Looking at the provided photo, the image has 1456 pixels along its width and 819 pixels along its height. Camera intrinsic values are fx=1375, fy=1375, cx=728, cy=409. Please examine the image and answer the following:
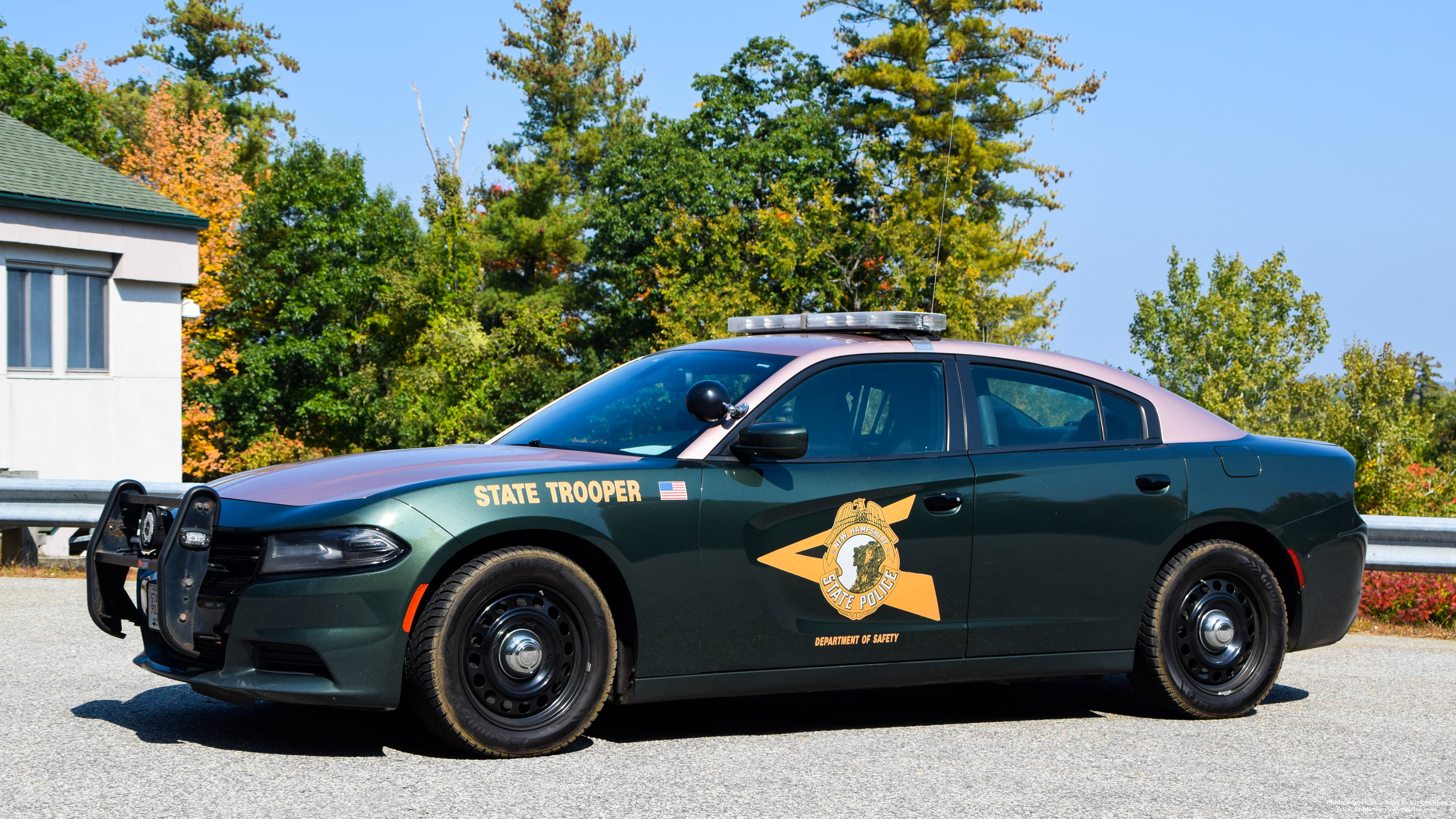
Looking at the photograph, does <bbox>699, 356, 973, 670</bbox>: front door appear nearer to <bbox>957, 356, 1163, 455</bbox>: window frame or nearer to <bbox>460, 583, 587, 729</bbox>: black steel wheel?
<bbox>957, 356, 1163, 455</bbox>: window frame

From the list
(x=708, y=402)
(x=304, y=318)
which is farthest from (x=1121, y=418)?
(x=304, y=318)

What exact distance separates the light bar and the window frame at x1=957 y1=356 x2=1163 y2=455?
238 millimetres

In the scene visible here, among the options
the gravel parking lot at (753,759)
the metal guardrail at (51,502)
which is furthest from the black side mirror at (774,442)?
the metal guardrail at (51,502)

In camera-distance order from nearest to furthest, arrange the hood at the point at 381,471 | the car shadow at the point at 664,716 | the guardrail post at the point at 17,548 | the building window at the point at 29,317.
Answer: the hood at the point at 381,471
the car shadow at the point at 664,716
the guardrail post at the point at 17,548
the building window at the point at 29,317

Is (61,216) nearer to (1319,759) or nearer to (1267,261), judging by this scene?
(1319,759)

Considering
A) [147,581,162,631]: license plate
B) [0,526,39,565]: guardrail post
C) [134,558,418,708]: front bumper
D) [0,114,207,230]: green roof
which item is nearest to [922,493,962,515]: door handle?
[134,558,418,708]: front bumper

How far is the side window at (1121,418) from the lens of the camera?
6.18m

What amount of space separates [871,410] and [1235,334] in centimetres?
4962

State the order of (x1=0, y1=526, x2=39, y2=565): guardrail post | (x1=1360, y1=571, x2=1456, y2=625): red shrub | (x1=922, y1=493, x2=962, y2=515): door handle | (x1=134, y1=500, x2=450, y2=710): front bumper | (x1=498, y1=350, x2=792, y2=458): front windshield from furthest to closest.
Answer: (x1=1360, y1=571, x2=1456, y2=625): red shrub → (x1=0, y1=526, x2=39, y2=565): guardrail post → (x1=922, y1=493, x2=962, y2=515): door handle → (x1=498, y1=350, x2=792, y2=458): front windshield → (x1=134, y1=500, x2=450, y2=710): front bumper

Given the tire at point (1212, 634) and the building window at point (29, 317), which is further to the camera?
the building window at point (29, 317)

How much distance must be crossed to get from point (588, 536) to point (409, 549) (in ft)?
2.12

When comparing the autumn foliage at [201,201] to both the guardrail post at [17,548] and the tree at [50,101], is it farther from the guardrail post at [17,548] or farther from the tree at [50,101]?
the guardrail post at [17,548]

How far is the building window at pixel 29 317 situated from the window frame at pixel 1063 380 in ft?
68.7

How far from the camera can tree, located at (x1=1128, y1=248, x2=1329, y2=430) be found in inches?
1972
